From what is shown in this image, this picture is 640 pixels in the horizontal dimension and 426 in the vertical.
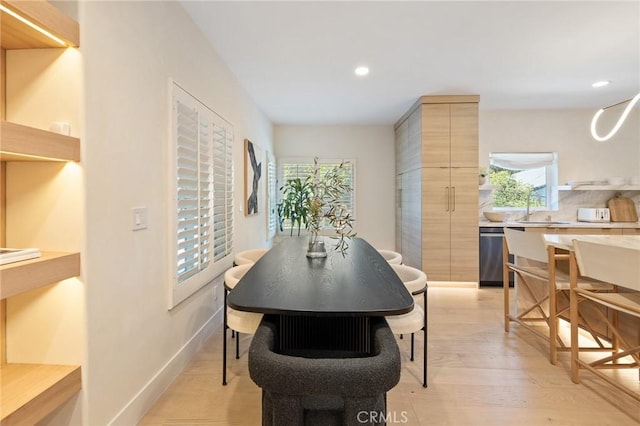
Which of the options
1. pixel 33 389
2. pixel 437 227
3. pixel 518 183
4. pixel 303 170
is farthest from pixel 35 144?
pixel 518 183

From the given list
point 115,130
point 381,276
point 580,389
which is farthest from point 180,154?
point 580,389

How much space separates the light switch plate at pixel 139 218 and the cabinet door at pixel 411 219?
3528 mm

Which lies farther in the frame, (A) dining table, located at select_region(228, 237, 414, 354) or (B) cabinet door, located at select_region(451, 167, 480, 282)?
(B) cabinet door, located at select_region(451, 167, 480, 282)

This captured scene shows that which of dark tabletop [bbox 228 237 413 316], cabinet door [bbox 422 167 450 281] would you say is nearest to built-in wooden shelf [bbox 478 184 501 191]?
cabinet door [bbox 422 167 450 281]

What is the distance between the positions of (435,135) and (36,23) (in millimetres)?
4100

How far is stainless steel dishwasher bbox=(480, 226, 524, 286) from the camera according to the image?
14.1 feet

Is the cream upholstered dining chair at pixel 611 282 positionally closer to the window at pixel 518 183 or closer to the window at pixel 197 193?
the window at pixel 197 193

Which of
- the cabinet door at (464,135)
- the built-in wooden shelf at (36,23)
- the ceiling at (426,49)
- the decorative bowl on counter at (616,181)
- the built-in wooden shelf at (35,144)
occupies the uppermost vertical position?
the ceiling at (426,49)

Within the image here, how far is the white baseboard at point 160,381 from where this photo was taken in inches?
64.1

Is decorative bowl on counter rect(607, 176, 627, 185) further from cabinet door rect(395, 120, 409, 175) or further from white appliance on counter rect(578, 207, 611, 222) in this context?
cabinet door rect(395, 120, 409, 175)

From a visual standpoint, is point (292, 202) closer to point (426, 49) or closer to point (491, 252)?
point (491, 252)

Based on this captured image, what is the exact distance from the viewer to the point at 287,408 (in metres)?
0.93

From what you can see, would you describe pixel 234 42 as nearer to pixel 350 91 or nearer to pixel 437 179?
pixel 350 91

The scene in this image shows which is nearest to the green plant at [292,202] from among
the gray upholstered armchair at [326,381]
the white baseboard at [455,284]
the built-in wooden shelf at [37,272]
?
the white baseboard at [455,284]
